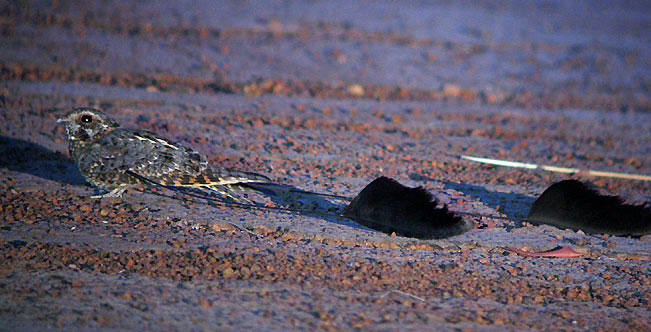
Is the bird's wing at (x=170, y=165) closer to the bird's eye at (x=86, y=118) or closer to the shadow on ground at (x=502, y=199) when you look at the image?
the bird's eye at (x=86, y=118)

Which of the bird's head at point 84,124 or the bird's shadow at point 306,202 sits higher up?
the bird's head at point 84,124

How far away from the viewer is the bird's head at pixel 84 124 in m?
5.15

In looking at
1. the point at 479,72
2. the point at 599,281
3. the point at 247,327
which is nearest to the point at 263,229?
the point at 247,327

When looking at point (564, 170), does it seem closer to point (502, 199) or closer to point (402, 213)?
point (502, 199)

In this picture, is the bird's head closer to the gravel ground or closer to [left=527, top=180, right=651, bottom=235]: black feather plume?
the gravel ground

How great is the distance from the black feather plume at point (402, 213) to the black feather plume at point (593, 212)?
3.39 feet

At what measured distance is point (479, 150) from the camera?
739 cm

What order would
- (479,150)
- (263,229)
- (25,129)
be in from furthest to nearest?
(479,150)
(25,129)
(263,229)

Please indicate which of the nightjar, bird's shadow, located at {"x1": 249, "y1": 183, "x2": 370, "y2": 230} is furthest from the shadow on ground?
the nightjar

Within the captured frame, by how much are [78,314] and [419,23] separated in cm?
1191

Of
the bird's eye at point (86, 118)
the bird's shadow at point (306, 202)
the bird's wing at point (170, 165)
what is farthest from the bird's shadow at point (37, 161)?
the bird's shadow at point (306, 202)

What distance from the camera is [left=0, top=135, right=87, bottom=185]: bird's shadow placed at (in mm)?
5655

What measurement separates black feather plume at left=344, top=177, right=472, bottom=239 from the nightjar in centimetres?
84

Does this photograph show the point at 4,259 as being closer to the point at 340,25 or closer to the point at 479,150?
the point at 479,150
